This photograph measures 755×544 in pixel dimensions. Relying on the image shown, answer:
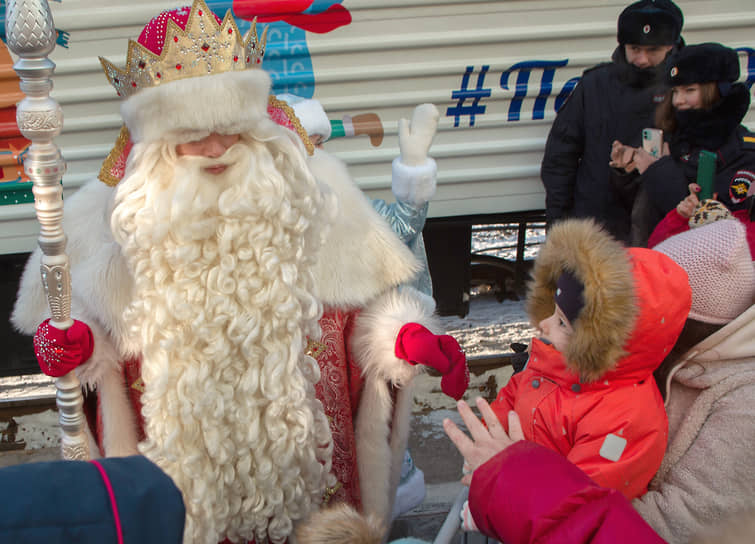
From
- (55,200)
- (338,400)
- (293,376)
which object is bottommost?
(338,400)

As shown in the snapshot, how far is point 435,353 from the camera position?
195cm

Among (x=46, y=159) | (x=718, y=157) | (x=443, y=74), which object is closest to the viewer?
(x=46, y=159)

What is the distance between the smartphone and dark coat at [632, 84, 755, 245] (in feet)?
0.36

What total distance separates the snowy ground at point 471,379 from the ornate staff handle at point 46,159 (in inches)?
66.4

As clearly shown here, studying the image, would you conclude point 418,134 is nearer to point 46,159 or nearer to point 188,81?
point 188,81

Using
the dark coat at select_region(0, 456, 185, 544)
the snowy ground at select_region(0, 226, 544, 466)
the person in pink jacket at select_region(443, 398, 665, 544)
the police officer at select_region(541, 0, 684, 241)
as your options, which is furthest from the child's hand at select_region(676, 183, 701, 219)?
the dark coat at select_region(0, 456, 185, 544)

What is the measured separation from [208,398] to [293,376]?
0.23 m

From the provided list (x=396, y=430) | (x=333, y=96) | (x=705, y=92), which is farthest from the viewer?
(x=333, y=96)

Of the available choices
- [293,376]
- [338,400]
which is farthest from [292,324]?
[338,400]

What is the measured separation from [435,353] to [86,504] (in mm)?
1313

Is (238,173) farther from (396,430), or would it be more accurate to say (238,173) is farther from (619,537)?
(619,537)

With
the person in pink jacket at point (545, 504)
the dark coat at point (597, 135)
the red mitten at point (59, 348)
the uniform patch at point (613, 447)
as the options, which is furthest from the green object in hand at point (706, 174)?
the red mitten at point (59, 348)

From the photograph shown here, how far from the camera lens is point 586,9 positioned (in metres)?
3.64

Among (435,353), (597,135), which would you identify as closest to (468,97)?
(597,135)
